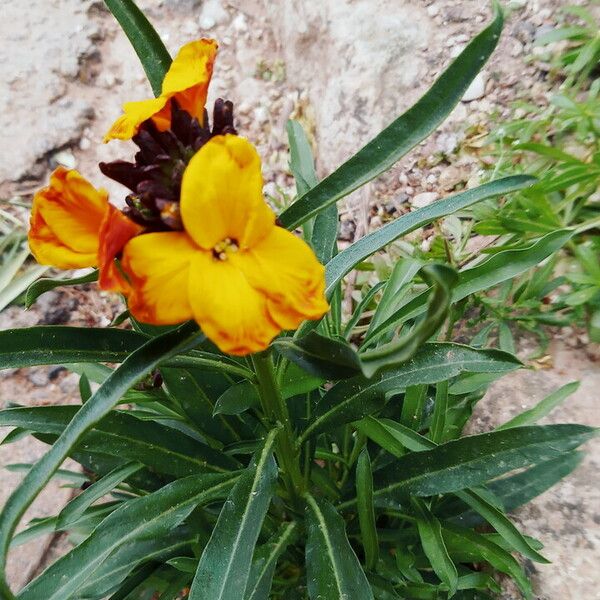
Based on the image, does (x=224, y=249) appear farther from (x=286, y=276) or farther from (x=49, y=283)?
(x=49, y=283)

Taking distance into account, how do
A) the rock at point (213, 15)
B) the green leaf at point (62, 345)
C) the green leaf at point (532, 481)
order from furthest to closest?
the rock at point (213, 15) < the green leaf at point (532, 481) < the green leaf at point (62, 345)

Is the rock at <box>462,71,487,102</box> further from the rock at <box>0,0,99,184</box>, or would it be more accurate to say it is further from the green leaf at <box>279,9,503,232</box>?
the rock at <box>0,0,99,184</box>

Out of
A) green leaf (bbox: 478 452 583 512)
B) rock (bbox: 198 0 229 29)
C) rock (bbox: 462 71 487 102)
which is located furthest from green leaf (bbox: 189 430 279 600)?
rock (bbox: 198 0 229 29)

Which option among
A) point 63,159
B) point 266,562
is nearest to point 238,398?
point 266,562

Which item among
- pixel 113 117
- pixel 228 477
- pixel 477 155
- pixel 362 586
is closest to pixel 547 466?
pixel 362 586

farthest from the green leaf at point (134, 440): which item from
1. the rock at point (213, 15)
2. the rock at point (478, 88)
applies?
the rock at point (213, 15)

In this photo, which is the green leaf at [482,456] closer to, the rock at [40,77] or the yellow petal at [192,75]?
the yellow petal at [192,75]
